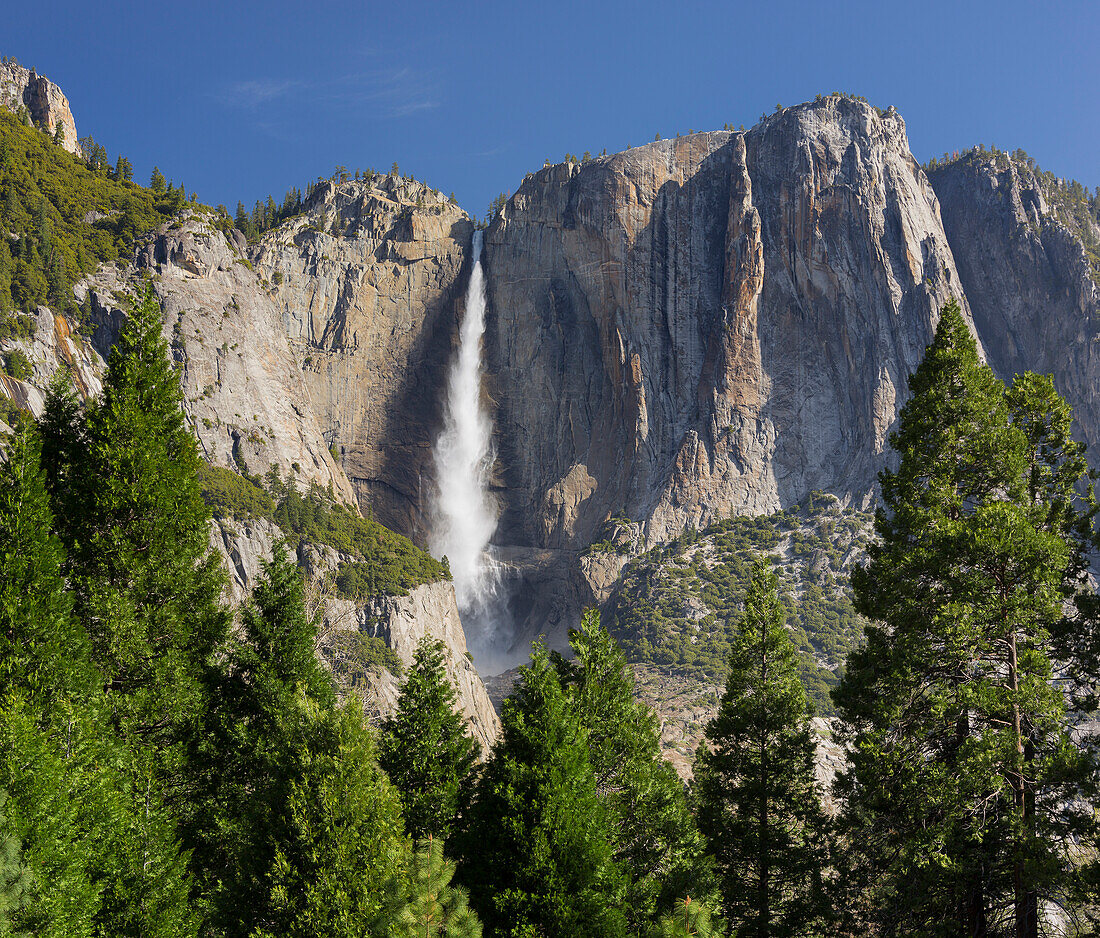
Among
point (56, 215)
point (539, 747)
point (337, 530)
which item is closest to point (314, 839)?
point (539, 747)

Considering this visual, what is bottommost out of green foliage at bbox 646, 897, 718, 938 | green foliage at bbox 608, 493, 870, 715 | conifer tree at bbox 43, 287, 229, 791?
green foliage at bbox 646, 897, 718, 938

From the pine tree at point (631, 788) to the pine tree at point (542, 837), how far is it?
1.88 meters

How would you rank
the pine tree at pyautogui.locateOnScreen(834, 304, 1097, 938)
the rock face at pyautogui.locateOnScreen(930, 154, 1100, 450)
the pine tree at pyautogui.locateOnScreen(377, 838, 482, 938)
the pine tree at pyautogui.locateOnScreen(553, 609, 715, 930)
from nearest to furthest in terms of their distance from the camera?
the pine tree at pyautogui.locateOnScreen(377, 838, 482, 938) < the pine tree at pyautogui.locateOnScreen(834, 304, 1097, 938) < the pine tree at pyautogui.locateOnScreen(553, 609, 715, 930) < the rock face at pyautogui.locateOnScreen(930, 154, 1100, 450)

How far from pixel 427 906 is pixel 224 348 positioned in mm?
95512

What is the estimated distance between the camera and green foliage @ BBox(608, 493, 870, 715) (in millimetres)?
98562

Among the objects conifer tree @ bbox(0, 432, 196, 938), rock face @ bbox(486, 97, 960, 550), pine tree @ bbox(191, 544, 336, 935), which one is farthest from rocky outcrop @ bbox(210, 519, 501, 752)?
Result: conifer tree @ bbox(0, 432, 196, 938)

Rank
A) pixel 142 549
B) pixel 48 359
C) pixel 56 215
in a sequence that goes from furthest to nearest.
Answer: pixel 56 215
pixel 48 359
pixel 142 549

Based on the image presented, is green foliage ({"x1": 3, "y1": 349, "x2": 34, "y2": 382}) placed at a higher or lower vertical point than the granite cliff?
lower

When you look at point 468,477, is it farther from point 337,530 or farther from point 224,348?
point 224,348

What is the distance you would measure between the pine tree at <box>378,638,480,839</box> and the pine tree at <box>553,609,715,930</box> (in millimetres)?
3763

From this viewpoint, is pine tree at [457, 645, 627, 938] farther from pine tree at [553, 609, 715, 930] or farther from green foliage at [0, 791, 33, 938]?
green foliage at [0, 791, 33, 938]

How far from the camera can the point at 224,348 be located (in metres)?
106

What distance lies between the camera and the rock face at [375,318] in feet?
420

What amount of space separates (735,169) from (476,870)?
11663 cm
